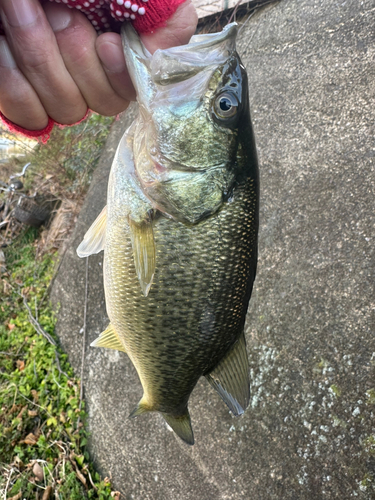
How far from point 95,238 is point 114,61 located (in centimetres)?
78

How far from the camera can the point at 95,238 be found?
1600 millimetres

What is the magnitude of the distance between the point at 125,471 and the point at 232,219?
8.94 ft

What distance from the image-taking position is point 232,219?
136 centimetres

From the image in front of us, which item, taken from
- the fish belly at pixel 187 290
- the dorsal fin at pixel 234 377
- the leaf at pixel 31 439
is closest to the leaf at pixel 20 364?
the leaf at pixel 31 439

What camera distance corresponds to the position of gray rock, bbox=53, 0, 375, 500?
2.12m

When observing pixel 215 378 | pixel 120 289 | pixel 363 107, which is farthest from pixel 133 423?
pixel 363 107

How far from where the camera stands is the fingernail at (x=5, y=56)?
3.18 ft

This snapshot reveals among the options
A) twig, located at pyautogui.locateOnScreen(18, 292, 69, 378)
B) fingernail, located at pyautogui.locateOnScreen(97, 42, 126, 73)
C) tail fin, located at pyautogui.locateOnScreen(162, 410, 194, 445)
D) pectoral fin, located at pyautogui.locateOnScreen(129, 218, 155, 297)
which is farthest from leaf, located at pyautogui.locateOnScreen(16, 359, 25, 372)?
fingernail, located at pyautogui.locateOnScreen(97, 42, 126, 73)

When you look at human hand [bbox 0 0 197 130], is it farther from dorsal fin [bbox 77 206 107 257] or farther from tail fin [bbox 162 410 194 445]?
tail fin [bbox 162 410 194 445]

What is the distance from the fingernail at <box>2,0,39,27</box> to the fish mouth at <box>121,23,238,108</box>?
0.80 ft

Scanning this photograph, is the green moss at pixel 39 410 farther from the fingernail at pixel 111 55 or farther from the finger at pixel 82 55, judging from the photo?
the fingernail at pixel 111 55

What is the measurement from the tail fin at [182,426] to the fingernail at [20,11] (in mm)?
1666

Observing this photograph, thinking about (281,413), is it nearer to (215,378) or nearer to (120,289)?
(215,378)

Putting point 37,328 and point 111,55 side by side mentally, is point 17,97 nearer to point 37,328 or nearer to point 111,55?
point 111,55
